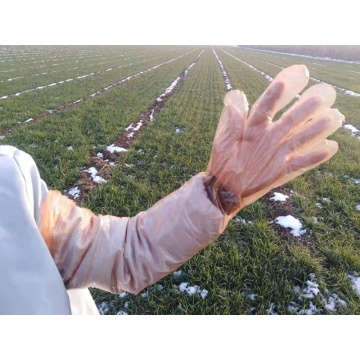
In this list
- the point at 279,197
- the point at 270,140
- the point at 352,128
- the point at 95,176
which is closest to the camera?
the point at 270,140

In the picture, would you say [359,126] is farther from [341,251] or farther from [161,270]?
[161,270]

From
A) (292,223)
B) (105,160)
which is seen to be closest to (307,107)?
(292,223)

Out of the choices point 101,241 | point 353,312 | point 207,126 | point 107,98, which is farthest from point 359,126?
point 101,241

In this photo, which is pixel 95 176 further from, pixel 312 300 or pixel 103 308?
pixel 312 300

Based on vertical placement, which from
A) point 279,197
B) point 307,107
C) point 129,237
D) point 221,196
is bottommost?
point 279,197

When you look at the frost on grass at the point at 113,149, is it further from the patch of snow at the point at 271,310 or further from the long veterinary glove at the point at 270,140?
the long veterinary glove at the point at 270,140

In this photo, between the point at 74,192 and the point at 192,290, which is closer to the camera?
the point at 192,290
